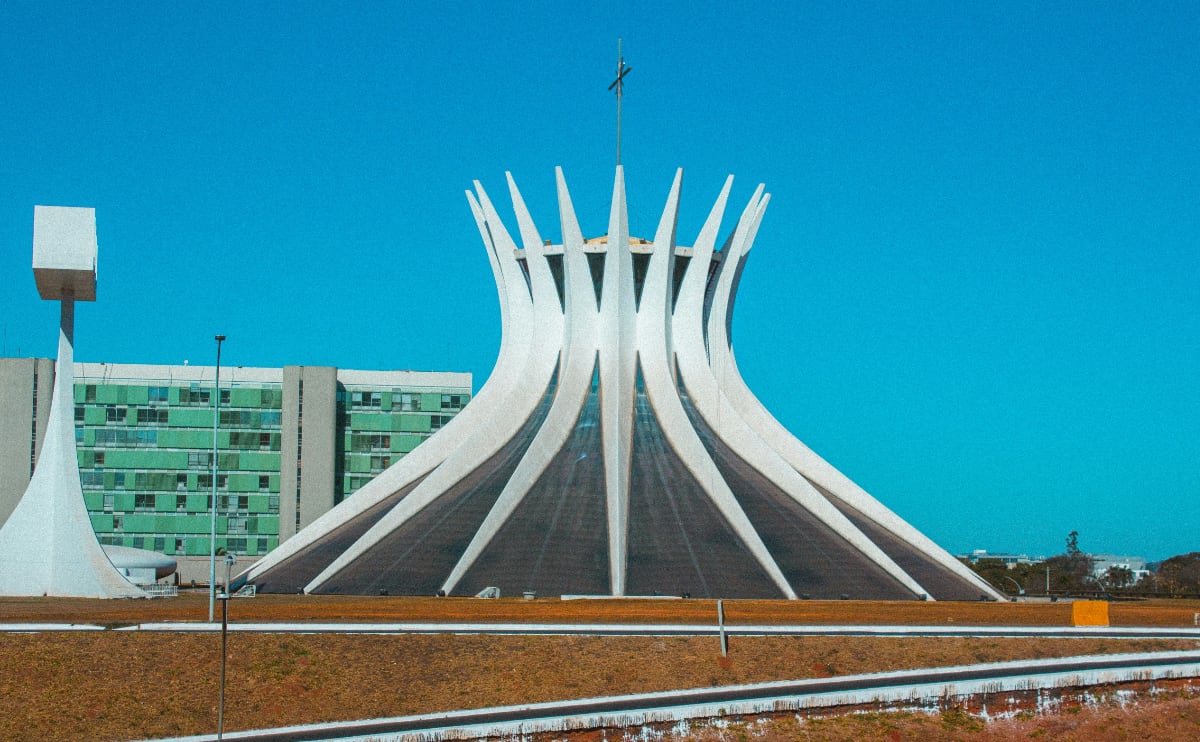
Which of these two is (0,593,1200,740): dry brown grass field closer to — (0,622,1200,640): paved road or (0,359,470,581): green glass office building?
(0,622,1200,640): paved road

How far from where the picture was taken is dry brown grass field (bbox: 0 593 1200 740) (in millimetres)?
24312

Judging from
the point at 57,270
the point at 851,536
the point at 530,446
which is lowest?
the point at 851,536

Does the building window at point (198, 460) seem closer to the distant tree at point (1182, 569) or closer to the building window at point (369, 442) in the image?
the building window at point (369, 442)

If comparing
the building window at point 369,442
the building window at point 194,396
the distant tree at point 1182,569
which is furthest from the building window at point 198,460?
the distant tree at point 1182,569

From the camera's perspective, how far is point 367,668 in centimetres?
2652

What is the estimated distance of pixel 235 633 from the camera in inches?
1087

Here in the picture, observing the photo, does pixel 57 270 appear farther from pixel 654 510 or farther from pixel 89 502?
pixel 89 502

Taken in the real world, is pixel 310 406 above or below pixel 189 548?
above

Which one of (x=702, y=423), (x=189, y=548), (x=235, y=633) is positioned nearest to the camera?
(x=235, y=633)

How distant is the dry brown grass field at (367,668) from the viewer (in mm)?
24312

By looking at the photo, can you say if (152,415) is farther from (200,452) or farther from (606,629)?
(606,629)

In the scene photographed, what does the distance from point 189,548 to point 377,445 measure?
29.6 ft

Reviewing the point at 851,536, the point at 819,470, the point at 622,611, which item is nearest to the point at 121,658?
the point at 622,611

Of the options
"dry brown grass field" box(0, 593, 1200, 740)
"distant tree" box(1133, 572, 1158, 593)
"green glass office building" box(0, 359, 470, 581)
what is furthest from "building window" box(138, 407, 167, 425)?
"distant tree" box(1133, 572, 1158, 593)
